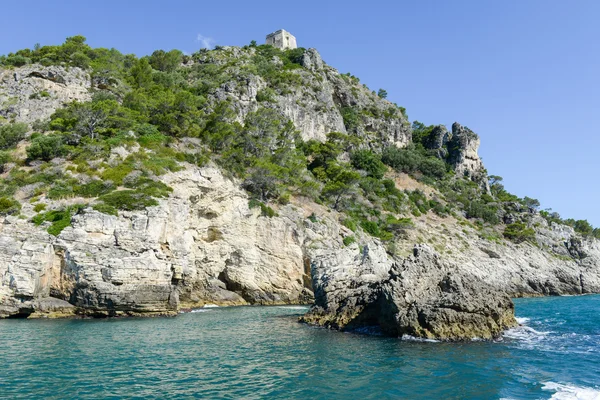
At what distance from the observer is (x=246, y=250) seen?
37.8 meters

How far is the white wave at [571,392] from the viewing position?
37.0ft

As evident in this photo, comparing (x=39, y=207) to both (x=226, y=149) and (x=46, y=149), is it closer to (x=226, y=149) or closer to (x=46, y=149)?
(x=46, y=149)

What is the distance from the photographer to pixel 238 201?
1555 inches

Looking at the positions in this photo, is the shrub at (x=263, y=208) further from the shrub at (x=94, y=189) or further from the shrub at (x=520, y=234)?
the shrub at (x=520, y=234)

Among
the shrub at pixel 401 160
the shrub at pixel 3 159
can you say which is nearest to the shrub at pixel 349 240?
the shrub at pixel 3 159

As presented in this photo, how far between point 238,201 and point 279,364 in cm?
2573

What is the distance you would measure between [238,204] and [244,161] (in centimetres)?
969

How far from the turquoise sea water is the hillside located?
3.23m

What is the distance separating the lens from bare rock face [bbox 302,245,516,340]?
19.6 meters

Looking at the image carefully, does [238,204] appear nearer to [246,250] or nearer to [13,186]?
[246,250]

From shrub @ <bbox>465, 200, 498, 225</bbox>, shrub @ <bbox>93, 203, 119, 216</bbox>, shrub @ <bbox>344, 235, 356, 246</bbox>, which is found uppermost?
shrub @ <bbox>465, 200, 498, 225</bbox>

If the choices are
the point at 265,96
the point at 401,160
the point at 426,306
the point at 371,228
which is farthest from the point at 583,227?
the point at 426,306

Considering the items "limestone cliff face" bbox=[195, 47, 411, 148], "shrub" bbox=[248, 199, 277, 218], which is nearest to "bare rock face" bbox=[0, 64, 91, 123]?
"limestone cliff face" bbox=[195, 47, 411, 148]

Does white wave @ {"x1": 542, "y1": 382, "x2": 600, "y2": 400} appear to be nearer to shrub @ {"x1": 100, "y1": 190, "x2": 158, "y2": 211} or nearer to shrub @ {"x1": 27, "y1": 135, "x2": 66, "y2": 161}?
shrub @ {"x1": 100, "y1": 190, "x2": 158, "y2": 211}
